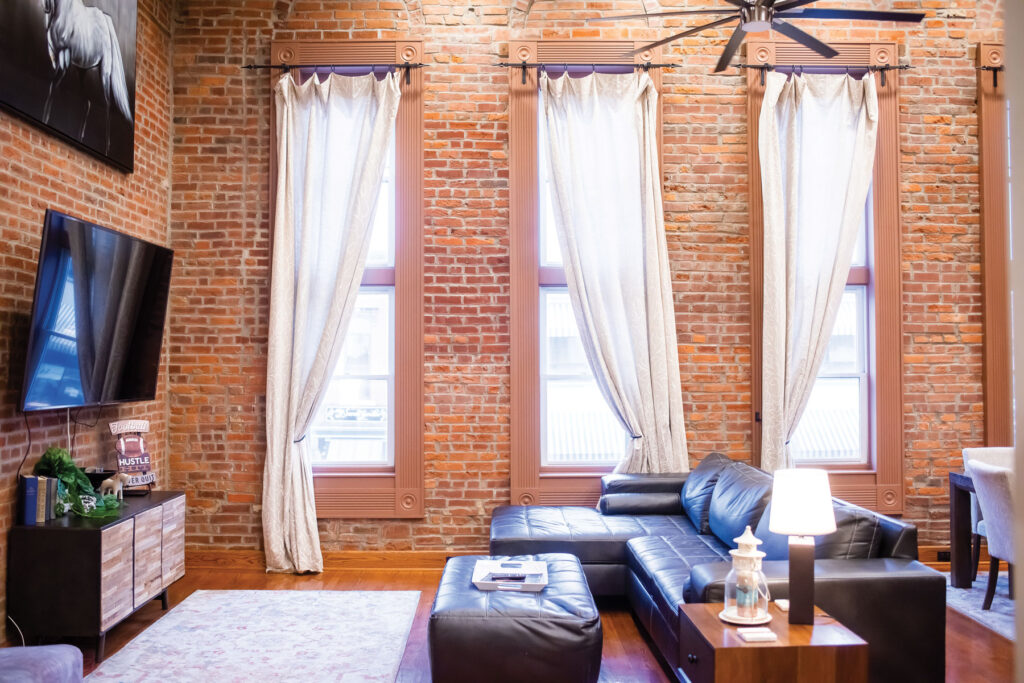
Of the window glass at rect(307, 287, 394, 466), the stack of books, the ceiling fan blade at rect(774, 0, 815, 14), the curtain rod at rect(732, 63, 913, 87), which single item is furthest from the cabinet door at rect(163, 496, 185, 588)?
the curtain rod at rect(732, 63, 913, 87)

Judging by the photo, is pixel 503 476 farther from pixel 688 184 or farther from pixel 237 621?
pixel 688 184

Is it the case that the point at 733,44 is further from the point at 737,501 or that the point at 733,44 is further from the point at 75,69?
the point at 75,69

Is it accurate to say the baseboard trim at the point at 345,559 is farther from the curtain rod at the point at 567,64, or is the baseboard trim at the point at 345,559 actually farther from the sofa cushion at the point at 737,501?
the curtain rod at the point at 567,64

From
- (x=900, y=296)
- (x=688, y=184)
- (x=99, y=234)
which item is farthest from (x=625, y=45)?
(x=99, y=234)

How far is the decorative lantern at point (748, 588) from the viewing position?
2.69 metres

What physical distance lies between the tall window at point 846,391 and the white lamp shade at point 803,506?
2.99m

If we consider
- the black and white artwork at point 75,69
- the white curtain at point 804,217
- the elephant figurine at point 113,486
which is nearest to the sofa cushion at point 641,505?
the white curtain at point 804,217

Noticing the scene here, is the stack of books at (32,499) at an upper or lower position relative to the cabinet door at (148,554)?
upper

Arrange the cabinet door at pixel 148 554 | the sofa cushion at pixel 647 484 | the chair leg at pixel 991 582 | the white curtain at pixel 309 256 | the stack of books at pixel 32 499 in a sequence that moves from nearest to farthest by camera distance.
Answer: the stack of books at pixel 32 499 → the cabinet door at pixel 148 554 → the chair leg at pixel 991 582 → the sofa cushion at pixel 647 484 → the white curtain at pixel 309 256

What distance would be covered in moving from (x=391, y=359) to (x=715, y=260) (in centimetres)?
257

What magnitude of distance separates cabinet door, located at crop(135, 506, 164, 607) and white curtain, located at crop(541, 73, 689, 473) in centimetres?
304

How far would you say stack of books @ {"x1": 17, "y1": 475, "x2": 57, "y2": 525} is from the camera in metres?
3.69

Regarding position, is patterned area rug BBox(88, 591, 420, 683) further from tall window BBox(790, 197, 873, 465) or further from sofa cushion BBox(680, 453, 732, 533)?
tall window BBox(790, 197, 873, 465)

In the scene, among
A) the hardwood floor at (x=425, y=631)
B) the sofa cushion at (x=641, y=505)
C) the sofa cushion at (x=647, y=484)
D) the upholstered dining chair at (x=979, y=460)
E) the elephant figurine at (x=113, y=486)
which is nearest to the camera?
the hardwood floor at (x=425, y=631)
